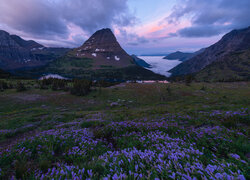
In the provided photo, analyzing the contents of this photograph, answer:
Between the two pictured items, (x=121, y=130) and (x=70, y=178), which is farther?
(x=121, y=130)

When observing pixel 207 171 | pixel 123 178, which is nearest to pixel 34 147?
pixel 123 178

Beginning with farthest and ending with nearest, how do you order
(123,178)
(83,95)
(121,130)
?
(83,95), (121,130), (123,178)

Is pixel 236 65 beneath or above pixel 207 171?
above

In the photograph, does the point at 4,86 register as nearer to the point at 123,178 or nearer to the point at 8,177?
the point at 8,177

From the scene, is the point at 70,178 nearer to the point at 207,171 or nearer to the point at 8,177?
A: the point at 8,177

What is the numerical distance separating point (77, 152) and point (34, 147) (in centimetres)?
196

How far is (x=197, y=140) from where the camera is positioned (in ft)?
11.9

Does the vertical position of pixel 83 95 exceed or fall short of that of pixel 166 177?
it falls short

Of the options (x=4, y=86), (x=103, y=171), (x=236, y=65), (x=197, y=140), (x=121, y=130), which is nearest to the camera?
(x=103, y=171)

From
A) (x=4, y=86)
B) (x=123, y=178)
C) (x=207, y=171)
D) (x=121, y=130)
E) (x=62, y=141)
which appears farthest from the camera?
(x=4, y=86)

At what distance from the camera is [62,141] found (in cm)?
426

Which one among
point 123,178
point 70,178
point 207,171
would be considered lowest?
point 70,178

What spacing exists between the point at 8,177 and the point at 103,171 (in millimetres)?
2512

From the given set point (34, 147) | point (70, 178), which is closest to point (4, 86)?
point (34, 147)
